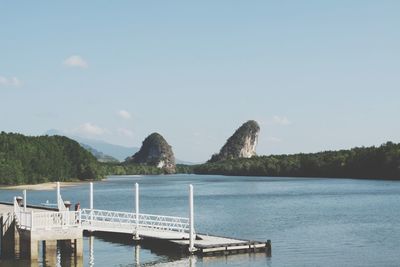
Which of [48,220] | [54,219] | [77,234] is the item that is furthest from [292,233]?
[48,220]

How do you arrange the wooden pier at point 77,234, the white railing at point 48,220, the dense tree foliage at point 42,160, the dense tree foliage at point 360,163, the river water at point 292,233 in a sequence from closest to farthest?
the white railing at point 48,220
the wooden pier at point 77,234
the river water at point 292,233
the dense tree foliage at point 360,163
the dense tree foliage at point 42,160

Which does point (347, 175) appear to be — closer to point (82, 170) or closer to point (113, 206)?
point (82, 170)

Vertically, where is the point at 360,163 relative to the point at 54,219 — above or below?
above

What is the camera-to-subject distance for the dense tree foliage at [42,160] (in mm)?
159250

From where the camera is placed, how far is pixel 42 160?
170 meters

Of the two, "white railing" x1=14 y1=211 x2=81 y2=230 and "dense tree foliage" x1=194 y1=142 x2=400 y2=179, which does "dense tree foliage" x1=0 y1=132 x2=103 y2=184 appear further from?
"white railing" x1=14 y1=211 x2=81 y2=230

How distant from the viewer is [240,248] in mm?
40000

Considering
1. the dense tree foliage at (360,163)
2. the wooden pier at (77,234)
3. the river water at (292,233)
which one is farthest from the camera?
the dense tree foliage at (360,163)

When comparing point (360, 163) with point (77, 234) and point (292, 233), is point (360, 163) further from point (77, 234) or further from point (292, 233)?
point (77, 234)

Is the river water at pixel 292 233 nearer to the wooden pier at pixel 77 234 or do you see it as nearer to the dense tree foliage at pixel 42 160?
the wooden pier at pixel 77 234

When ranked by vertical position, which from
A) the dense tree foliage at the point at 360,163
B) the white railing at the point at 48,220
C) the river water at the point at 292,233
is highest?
the dense tree foliage at the point at 360,163

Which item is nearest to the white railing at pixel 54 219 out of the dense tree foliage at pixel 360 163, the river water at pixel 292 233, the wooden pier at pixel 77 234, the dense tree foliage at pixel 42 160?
the wooden pier at pixel 77 234

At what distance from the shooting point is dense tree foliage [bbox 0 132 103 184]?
159 m

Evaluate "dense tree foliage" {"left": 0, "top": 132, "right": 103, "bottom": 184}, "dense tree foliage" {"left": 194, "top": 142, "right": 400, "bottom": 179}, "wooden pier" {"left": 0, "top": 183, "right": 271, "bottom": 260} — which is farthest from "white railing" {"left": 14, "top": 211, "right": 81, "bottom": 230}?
"dense tree foliage" {"left": 194, "top": 142, "right": 400, "bottom": 179}
